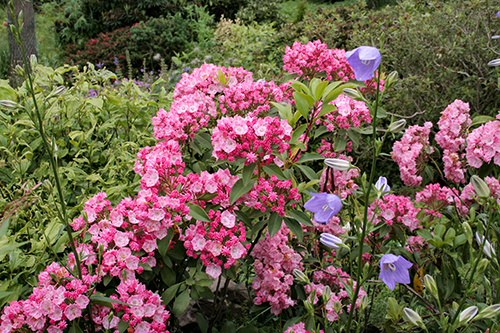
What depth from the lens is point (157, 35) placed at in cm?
845

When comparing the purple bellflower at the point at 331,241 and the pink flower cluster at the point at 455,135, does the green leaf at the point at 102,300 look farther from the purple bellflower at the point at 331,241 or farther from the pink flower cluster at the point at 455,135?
the pink flower cluster at the point at 455,135

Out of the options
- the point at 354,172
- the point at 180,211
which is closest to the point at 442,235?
the point at 354,172

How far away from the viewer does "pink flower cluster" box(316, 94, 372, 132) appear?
175cm

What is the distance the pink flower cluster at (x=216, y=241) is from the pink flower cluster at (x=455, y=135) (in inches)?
41.8

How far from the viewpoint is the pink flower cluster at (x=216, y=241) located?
53.8 inches

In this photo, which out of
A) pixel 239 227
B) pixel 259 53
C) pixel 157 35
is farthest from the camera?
pixel 157 35

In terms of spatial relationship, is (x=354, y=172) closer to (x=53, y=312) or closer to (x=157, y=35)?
(x=53, y=312)

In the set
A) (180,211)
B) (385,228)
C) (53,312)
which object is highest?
(180,211)

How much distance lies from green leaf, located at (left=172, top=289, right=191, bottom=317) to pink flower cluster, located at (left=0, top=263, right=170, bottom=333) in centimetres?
4

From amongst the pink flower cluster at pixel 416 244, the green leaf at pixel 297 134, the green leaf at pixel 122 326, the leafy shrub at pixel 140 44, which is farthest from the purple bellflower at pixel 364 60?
the leafy shrub at pixel 140 44

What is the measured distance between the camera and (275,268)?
155cm

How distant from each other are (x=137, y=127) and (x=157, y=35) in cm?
661

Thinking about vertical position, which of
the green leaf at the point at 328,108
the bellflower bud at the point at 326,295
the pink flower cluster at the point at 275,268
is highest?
the green leaf at the point at 328,108

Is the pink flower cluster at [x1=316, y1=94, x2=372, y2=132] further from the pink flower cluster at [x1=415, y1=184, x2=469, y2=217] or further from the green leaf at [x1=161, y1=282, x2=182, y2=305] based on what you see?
the green leaf at [x1=161, y1=282, x2=182, y2=305]
